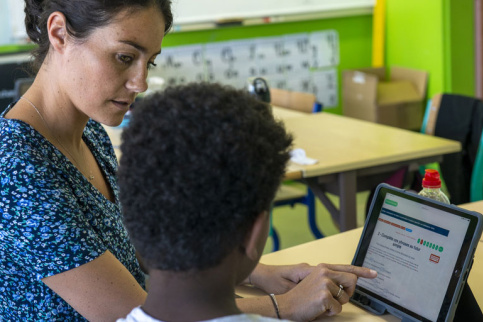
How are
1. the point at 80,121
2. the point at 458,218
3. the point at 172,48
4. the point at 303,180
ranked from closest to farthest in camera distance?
1. the point at 458,218
2. the point at 80,121
3. the point at 303,180
4. the point at 172,48

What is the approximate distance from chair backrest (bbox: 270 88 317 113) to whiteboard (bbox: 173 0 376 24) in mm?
936

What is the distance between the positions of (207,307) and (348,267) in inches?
20.5

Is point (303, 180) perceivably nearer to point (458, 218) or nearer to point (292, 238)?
point (292, 238)

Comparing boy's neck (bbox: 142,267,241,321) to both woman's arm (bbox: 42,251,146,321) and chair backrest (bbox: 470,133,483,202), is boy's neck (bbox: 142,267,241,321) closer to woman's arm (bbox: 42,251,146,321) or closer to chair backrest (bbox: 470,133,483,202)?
woman's arm (bbox: 42,251,146,321)

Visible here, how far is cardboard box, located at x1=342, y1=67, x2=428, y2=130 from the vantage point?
4.61m

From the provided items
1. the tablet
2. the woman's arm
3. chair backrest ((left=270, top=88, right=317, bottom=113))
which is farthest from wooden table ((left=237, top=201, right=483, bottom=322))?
chair backrest ((left=270, top=88, right=317, bottom=113))

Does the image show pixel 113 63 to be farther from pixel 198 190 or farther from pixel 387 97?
pixel 387 97

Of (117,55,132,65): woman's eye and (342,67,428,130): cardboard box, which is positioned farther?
(342,67,428,130): cardboard box

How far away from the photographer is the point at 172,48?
452 centimetres

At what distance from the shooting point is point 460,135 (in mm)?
3158

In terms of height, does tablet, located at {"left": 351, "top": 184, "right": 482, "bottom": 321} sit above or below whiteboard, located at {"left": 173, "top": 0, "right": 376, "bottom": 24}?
below

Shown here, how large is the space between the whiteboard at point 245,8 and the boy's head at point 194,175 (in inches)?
141

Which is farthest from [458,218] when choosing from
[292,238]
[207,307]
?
[292,238]

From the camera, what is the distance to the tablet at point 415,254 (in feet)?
3.86
